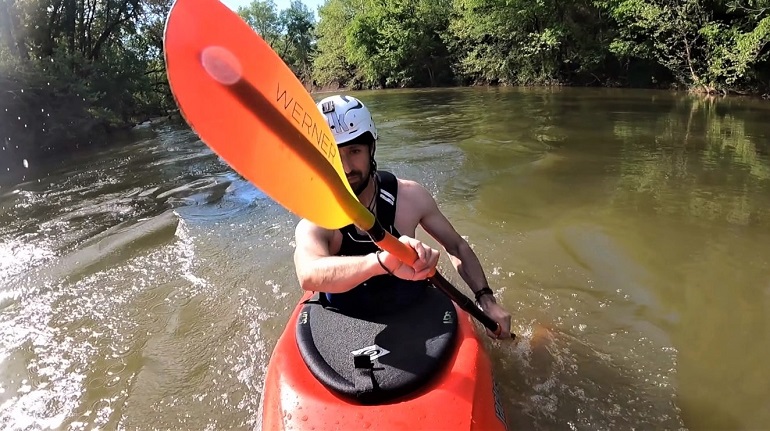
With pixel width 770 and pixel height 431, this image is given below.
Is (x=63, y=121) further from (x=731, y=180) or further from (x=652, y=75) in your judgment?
(x=652, y=75)

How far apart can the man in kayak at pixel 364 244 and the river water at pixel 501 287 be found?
2.55 feet

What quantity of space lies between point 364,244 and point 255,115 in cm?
98

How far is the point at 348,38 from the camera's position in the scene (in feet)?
104

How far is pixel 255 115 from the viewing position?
1625mm

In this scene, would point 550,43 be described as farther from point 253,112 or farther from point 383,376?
point 253,112

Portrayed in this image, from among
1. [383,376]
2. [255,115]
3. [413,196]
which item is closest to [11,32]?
[413,196]

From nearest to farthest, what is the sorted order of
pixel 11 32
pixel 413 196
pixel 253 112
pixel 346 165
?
pixel 253 112, pixel 346 165, pixel 413 196, pixel 11 32

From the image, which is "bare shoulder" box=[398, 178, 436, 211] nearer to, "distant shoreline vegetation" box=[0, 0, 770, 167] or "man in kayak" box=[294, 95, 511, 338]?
"man in kayak" box=[294, 95, 511, 338]

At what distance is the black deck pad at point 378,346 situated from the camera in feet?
6.37

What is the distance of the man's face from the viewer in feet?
7.70

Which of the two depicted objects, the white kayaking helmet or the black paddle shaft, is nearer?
the black paddle shaft

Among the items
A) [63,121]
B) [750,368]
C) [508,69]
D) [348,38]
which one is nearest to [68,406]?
[750,368]

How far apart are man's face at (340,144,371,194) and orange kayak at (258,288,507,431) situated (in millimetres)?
594

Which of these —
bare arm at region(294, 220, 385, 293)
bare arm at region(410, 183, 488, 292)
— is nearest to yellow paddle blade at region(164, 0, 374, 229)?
bare arm at region(294, 220, 385, 293)
